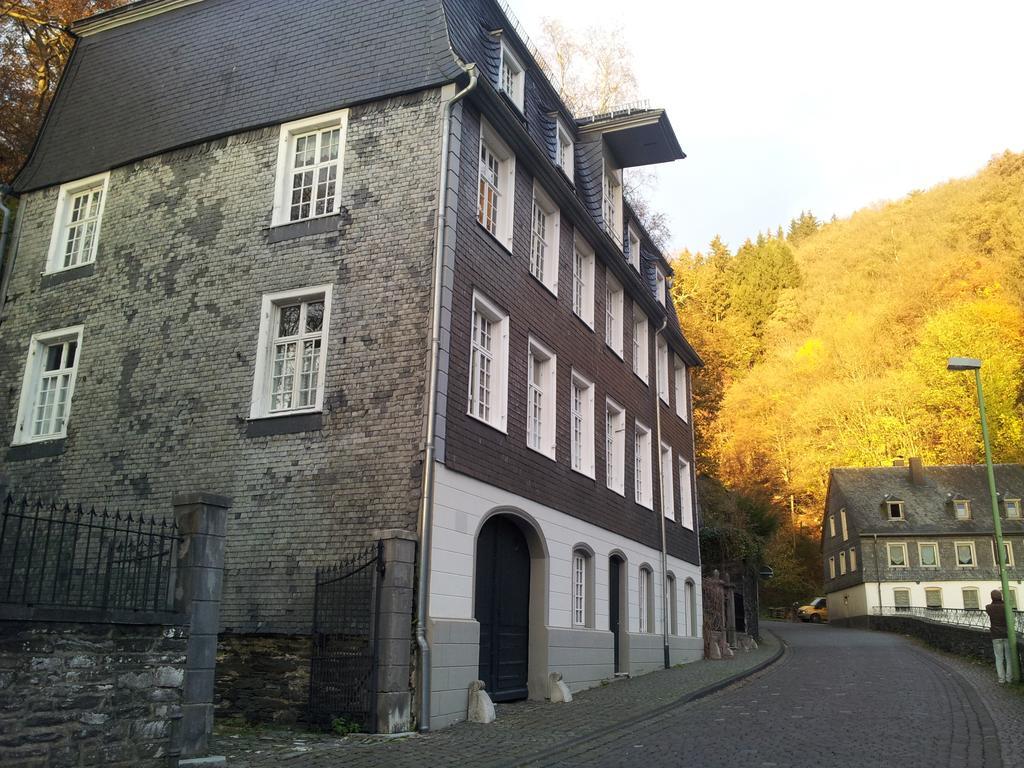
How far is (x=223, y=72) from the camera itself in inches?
616

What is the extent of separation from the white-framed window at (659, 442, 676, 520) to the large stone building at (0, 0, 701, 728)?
4.74 meters

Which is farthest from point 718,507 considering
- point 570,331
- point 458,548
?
point 458,548

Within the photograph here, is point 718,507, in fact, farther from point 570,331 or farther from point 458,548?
point 458,548

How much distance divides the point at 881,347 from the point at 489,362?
160 feet

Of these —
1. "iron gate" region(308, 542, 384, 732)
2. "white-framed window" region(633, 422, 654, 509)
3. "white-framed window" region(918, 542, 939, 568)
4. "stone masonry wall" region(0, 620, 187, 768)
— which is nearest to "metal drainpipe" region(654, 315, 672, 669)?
"white-framed window" region(633, 422, 654, 509)

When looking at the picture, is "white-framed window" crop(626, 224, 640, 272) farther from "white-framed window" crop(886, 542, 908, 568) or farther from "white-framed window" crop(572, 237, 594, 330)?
"white-framed window" crop(886, 542, 908, 568)

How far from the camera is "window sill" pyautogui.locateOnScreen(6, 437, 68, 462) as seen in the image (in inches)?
579

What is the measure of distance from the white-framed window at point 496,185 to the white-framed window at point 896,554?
44245 millimetres

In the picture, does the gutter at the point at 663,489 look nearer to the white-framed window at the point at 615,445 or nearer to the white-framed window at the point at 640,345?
the white-framed window at the point at 640,345

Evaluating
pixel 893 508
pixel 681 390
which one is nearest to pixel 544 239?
pixel 681 390

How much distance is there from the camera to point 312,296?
44.4 ft

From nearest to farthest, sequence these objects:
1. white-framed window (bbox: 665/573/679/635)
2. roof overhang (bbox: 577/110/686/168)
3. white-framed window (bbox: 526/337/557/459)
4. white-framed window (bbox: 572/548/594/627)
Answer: white-framed window (bbox: 526/337/557/459) → white-framed window (bbox: 572/548/594/627) → roof overhang (bbox: 577/110/686/168) → white-framed window (bbox: 665/573/679/635)

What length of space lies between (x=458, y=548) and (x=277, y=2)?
1001 centimetres

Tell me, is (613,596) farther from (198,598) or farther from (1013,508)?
(1013,508)
